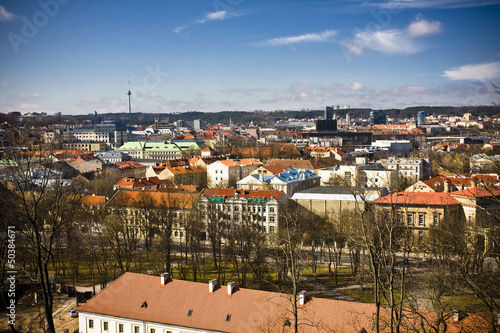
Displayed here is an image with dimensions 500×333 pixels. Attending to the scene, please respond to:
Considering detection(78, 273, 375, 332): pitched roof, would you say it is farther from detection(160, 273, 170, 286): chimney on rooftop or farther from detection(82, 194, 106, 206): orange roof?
detection(82, 194, 106, 206): orange roof

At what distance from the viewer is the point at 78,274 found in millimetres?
33812

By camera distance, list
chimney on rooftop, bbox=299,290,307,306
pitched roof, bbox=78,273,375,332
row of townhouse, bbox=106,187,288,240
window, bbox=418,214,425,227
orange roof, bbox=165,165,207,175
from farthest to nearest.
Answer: orange roof, bbox=165,165,207,175 → row of townhouse, bbox=106,187,288,240 → window, bbox=418,214,425,227 → chimney on rooftop, bbox=299,290,307,306 → pitched roof, bbox=78,273,375,332

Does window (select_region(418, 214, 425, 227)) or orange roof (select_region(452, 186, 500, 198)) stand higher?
orange roof (select_region(452, 186, 500, 198))

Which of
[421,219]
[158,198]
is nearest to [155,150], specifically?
[158,198]

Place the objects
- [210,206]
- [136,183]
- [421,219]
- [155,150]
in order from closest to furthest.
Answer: [421,219] → [210,206] → [136,183] → [155,150]

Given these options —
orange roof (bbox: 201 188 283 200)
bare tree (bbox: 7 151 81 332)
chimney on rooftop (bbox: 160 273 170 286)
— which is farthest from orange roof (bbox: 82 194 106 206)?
chimney on rooftop (bbox: 160 273 170 286)

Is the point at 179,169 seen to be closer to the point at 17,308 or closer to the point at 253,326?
the point at 17,308

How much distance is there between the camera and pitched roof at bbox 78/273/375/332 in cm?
1938

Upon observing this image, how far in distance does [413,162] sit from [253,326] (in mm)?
56308

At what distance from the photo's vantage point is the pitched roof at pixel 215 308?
19375 mm

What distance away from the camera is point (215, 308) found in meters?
20.9

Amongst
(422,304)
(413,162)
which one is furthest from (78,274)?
(413,162)

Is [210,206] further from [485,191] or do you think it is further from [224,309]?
[485,191]

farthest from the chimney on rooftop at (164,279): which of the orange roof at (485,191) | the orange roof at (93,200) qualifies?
the orange roof at (93,200)
